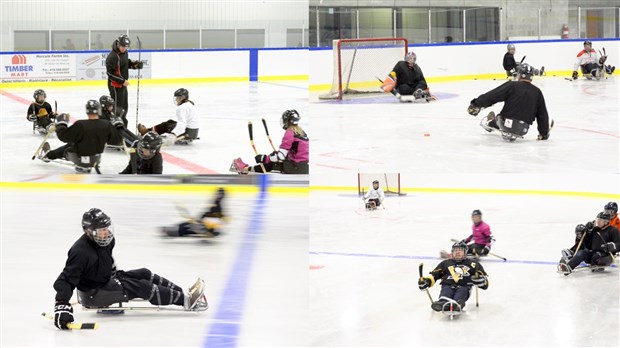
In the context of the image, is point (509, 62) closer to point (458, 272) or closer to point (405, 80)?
point (405, 80)

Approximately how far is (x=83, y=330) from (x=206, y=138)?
359cm

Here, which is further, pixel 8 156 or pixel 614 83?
pixel 614 83

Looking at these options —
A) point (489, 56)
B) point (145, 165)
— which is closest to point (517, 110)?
point (145, 165)

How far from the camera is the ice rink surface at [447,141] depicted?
573 centimetres

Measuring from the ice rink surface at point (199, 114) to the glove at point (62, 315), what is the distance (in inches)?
97.9

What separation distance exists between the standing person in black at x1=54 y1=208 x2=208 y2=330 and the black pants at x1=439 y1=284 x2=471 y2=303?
2323 millimetres

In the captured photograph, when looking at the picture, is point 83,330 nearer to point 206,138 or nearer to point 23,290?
point 23,290

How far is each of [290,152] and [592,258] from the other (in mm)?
2793

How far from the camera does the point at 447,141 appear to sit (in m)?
6.46

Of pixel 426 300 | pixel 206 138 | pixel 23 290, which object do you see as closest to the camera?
pixel 23 290

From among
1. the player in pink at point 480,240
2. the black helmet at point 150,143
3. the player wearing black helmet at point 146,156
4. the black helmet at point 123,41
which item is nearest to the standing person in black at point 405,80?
the player in pink at point 480,240

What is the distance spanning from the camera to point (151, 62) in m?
12.6

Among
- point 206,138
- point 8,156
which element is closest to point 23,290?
point 8,156

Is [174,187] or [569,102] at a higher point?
[569,102]
